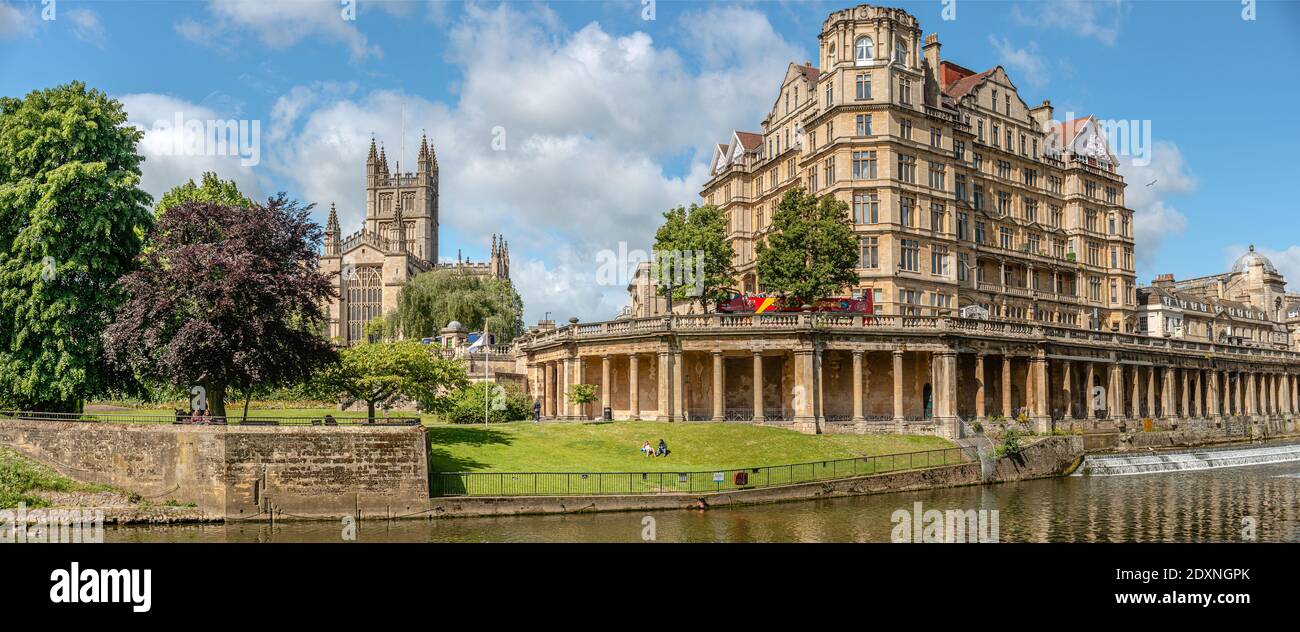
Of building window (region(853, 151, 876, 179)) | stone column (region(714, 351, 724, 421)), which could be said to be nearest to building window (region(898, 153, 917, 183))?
building window (region(853, 151, 876, 179))

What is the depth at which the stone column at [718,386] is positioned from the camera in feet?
168

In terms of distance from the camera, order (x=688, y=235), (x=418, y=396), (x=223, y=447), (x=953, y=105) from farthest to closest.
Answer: (x=953, y=105) < (x=688, y=235) < (x=418, y=396) < (x=223, y=447)

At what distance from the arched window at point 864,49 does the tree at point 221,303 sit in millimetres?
43727

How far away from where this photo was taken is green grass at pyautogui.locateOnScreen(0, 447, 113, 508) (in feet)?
112

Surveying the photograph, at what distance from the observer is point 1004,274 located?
A: 248 ft

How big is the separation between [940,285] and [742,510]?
3869 centimetres

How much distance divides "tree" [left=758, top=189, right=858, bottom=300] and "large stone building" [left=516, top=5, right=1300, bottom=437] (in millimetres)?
4428

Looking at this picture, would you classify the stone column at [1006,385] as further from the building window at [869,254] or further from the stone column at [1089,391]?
the building window at [869,254]

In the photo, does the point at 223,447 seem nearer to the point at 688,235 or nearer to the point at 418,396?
the point at 418,396

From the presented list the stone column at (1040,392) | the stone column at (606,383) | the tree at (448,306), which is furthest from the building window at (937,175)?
the tree at (448,306)

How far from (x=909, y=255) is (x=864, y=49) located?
52.7ft

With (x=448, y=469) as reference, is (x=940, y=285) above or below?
above
